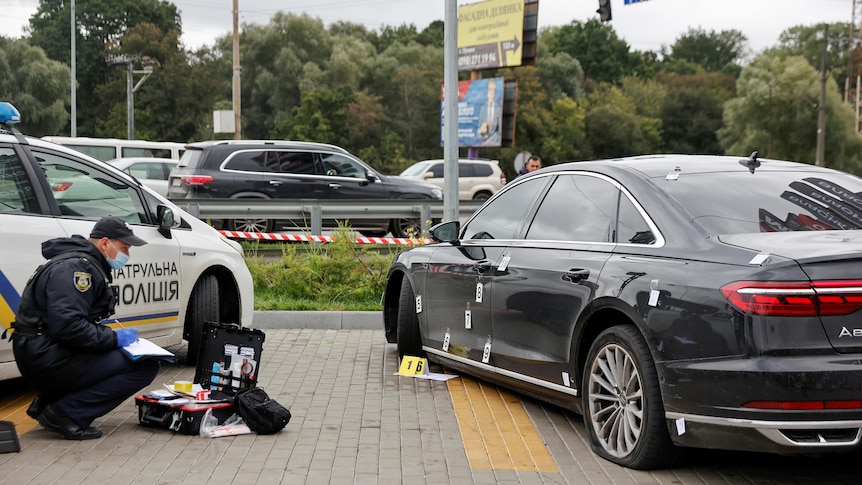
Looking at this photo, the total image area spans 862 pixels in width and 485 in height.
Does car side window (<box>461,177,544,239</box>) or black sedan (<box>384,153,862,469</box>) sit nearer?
black sedan (<box>384,153,862,469</box>)

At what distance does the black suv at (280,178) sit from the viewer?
19.7 m

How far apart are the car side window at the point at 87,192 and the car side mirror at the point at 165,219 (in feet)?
0.40

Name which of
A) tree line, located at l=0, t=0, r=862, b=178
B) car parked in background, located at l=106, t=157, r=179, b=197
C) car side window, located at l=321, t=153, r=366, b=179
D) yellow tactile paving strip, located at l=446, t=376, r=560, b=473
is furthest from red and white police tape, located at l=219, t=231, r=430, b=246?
tree line, located at l=0, t=0, r=862, b=178

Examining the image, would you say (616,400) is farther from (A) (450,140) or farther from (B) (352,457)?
(A) (450,140)

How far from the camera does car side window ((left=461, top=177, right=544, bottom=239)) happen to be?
732 centimetres

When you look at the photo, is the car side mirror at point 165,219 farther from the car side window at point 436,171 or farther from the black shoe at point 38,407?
the car side window at point 436,171

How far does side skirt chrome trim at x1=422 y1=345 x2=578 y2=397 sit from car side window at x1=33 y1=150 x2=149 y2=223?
8.07ft

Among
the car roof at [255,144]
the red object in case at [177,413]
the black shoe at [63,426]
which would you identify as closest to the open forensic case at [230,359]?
the red object in case at [177,413]

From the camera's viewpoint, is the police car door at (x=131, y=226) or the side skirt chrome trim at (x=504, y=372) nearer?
the side skirt chrome trim at (x=504, y=372)

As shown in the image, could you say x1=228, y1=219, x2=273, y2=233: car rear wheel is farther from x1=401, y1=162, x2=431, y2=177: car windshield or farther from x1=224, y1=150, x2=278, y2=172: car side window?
x1=401, y1=162, x2=431, y2=177: car windshield

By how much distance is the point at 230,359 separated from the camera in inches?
277

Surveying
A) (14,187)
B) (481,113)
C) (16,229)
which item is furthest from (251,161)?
(481,113)

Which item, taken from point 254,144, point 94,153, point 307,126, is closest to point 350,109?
point 307,126

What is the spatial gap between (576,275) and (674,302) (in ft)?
3.15
